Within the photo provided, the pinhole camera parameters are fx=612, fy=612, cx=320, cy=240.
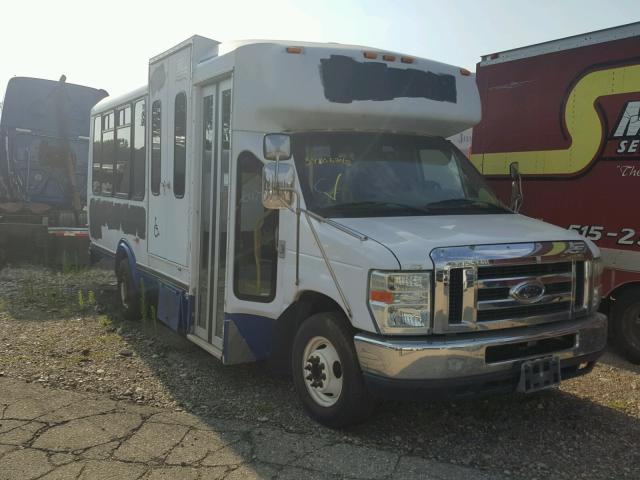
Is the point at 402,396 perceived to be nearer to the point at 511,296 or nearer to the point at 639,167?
the point at 511,296

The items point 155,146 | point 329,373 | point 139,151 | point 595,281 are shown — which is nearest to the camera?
point 329,373

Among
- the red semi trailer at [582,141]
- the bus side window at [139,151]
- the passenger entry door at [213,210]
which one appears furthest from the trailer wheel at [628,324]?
the bus side window at [139,151]

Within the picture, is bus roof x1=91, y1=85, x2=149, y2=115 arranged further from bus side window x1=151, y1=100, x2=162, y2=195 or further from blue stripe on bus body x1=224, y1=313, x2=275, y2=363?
blue stripe on bus body x1=224, y1=313, x2=275, y2=363

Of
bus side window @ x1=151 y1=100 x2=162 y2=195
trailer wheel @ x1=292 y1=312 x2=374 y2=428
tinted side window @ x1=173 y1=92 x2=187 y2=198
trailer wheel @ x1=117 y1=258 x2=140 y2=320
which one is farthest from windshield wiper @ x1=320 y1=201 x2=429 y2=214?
trailer wheel @ x1=117 y1=258 x2=140 y2=320

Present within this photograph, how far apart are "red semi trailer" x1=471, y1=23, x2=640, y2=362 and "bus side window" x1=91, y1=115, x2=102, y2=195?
5097 mm

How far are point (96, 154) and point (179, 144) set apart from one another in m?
3.34

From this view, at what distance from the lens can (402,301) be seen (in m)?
3.57

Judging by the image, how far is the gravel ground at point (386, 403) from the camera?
12.8ft

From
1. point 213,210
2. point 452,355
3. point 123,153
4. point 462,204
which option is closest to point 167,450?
point 452,355

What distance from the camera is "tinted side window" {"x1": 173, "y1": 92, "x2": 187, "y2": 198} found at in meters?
5.59

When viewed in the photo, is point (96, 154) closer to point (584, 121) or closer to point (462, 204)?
point (462, 204)

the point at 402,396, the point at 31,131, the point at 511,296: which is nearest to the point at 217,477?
the point at 402,396

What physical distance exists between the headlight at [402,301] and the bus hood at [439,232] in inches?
3.2

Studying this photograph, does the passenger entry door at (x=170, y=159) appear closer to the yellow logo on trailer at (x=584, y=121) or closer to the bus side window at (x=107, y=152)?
the bus side window at (x=107, y=152)
